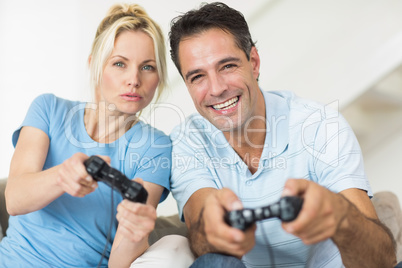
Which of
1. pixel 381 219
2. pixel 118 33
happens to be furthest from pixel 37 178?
pixel 381 219

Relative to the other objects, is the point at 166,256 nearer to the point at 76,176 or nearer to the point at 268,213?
the point at 76,176

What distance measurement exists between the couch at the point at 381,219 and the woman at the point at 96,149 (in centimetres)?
21

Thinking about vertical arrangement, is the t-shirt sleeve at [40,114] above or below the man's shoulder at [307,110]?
below

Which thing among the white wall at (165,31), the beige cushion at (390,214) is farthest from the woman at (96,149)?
the white wall at (165,31)

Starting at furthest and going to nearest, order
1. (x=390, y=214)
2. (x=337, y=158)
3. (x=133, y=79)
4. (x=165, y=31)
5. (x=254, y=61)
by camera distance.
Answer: (x=165, y=31) < (x=390, y=214) < (x=254, y=61) < (x=133, y=79) < (x=337, y=158)

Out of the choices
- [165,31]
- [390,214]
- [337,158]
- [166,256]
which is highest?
[165,31]

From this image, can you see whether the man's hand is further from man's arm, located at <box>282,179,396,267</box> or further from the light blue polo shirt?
the light blue polo shirt

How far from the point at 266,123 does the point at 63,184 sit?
0.75 m

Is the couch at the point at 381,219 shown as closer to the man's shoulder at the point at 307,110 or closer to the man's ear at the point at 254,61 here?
the man's shoulder at the point at 307,110

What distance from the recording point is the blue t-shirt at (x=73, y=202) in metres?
1.49

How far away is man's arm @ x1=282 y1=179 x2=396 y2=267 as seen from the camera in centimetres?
89

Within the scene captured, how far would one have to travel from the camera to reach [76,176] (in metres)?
1.15

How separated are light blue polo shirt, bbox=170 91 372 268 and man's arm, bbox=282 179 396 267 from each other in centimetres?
13

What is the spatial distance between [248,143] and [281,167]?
17 cm
